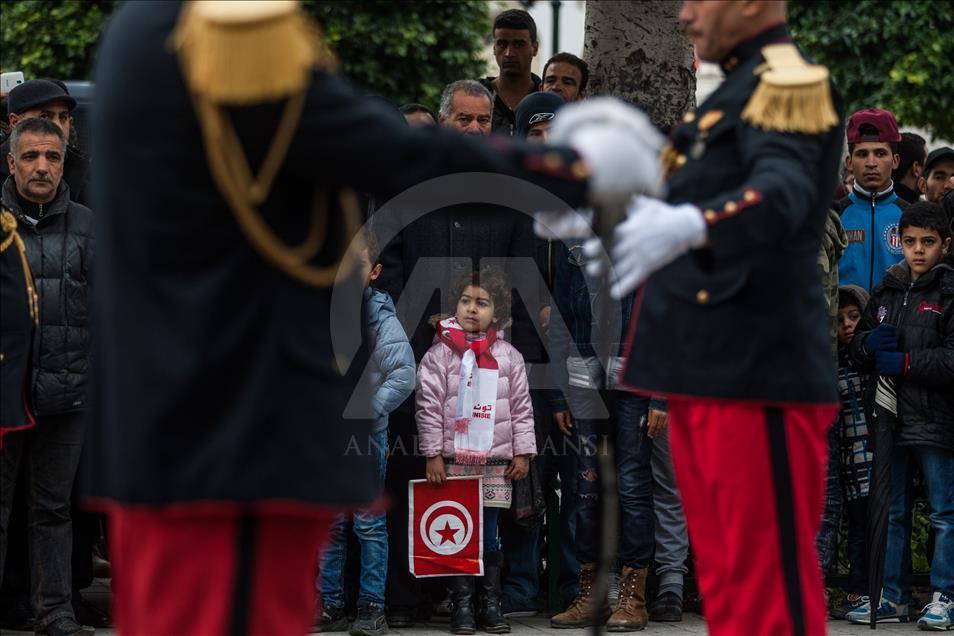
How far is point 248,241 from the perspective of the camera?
267 cm

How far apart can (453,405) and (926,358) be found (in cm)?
209

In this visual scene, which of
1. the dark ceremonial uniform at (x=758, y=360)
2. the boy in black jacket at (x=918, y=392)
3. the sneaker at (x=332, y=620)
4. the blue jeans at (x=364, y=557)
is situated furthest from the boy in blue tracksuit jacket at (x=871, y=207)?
the dark ceremonial uniform at (x=758, y=360)

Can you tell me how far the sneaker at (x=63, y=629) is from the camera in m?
6.11

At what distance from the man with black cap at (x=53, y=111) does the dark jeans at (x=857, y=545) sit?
12.4 ft

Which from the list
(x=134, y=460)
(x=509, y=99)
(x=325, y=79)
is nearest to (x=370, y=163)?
(x=325, y=79)

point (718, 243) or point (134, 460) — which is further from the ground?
point (718, 243)

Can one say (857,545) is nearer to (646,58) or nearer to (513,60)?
(646,58)

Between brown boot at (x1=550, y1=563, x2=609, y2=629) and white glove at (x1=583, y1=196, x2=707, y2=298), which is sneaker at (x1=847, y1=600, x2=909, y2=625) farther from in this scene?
white glove at (x1=583, y1=196, x2=707, y2=298)

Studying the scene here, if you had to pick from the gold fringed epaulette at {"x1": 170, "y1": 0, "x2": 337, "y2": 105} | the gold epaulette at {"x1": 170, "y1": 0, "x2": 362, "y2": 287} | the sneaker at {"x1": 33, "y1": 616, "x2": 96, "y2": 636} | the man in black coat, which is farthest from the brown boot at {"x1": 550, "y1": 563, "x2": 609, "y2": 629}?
the gold fringed epaulette at {"x1": 170, "y1": 0, "x2": 337, "y2": 105}

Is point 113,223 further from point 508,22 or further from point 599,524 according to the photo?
point 508,22

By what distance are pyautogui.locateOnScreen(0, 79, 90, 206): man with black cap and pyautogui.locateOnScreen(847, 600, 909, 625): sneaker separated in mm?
3911

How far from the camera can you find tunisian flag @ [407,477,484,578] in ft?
21.5

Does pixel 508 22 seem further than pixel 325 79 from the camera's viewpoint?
Yes

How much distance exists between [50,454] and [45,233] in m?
0.90
